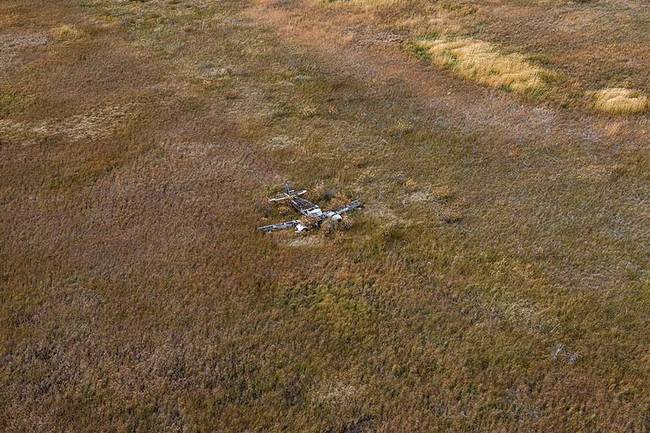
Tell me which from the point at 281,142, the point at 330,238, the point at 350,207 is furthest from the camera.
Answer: the point at 281,142

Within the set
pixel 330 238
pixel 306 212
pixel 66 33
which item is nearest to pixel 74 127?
pixel 306 212

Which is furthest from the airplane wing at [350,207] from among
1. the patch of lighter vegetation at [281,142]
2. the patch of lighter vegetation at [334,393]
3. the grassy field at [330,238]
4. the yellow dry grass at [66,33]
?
the yellow dry grass at [66,33]

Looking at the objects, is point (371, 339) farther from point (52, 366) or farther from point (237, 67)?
point (237, 67)

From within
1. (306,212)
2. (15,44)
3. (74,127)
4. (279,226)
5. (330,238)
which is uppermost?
(15,44)

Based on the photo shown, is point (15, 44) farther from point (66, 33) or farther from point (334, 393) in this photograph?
point (334, 393)

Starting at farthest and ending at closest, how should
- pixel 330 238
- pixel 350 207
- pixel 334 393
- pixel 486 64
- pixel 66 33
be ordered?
pixel 66 33, pixel 486 64, pixel 350 207, pixel 330 238, pixel 334 393

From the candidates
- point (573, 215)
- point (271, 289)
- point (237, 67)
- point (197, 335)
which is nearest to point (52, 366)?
point (197, 335)

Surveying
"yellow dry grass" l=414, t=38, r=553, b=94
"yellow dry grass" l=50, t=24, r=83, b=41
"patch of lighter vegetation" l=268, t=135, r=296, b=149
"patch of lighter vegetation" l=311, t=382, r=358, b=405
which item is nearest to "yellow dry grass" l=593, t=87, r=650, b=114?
"yellow dry grass" l=414, t=38, r=553, b=94

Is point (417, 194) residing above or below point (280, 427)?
above
